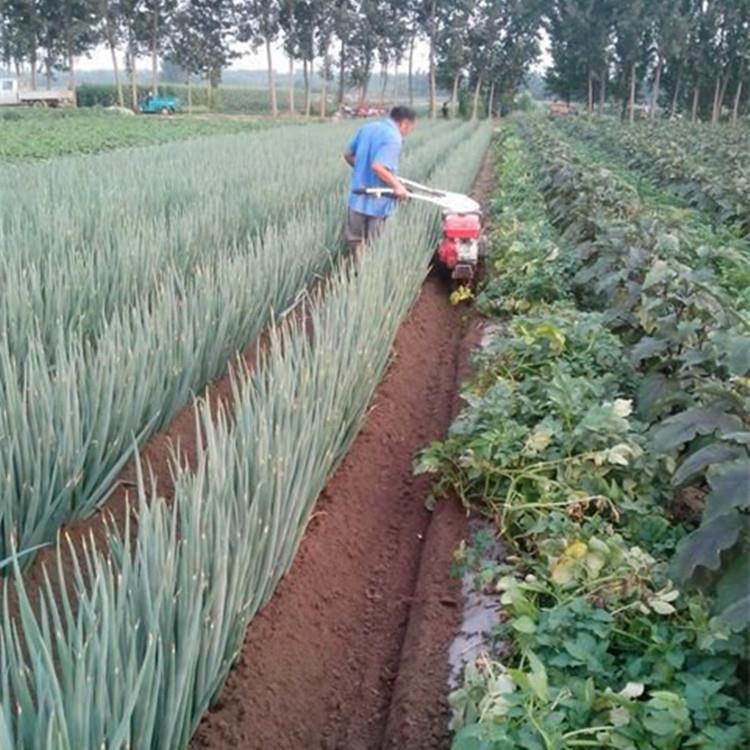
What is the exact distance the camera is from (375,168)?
5.75 meters

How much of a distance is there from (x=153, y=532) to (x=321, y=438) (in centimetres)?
101

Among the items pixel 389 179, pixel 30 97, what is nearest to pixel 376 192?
pixel 389 179

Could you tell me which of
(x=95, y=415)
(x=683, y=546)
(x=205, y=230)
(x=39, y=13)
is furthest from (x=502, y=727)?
(x=39, y=13)

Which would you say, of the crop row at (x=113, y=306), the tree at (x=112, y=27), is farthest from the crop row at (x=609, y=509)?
the tree at (x=112, y=27)

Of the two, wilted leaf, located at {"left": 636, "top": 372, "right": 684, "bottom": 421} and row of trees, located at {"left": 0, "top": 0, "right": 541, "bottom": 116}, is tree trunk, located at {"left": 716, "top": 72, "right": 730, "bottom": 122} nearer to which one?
row of trees, located at {"left": 0, "top": 0, "right": 541, "bottom": 116}

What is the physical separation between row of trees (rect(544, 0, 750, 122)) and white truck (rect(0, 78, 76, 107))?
2369 cm

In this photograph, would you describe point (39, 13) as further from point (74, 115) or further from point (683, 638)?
point (683, 638)

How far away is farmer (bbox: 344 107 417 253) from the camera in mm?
5758

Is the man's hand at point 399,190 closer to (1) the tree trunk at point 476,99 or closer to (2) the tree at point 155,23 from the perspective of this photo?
(2) the tree at point 155,23

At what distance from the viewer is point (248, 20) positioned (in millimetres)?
39969

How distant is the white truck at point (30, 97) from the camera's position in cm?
3950

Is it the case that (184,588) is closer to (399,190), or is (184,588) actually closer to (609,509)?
(609,509)

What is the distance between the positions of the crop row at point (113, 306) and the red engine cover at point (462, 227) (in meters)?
0.82

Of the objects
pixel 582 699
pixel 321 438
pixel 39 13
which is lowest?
pixel 582 699
